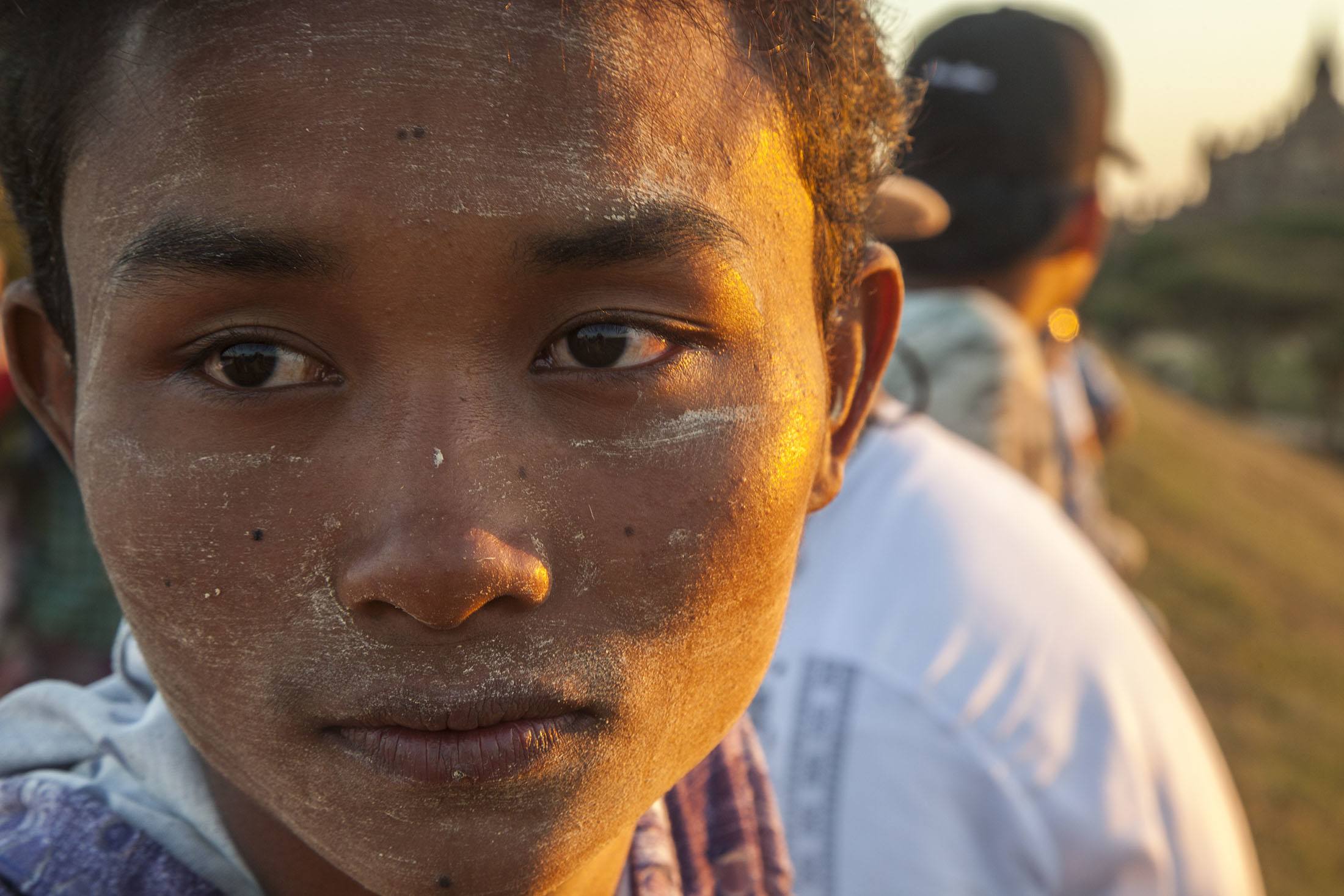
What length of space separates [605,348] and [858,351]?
1.84 ft

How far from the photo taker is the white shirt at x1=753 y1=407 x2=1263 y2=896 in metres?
2.38

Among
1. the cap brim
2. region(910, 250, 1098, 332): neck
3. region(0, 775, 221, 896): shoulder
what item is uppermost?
region(910, 250, 1098, 332): neck

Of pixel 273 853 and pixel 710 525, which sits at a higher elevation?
pixel 710 525

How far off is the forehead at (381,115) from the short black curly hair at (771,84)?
50 millimetres

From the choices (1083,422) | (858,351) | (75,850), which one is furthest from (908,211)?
(1083,422)

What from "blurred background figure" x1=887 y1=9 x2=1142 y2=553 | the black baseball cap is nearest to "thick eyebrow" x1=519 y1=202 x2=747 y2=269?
"blurred background figure" x1=887 y1=9 x2=1142 y2=553

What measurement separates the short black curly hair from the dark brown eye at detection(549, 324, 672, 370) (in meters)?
0.34

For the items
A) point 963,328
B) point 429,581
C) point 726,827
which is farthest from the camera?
point 963,328

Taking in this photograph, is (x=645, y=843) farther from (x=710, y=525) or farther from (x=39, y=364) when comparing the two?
(x=39, y=364)

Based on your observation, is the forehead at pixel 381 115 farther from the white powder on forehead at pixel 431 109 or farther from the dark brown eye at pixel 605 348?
the dark brown eye at pixel 605 348

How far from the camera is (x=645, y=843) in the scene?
5.86ft

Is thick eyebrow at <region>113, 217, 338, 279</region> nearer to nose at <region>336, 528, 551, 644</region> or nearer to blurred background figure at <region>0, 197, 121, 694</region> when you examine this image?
nose at <region>336, 528, 551, 644</region>

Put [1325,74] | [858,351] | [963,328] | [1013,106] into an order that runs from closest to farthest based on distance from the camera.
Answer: [858,351] → [963,328] → [1013,106] → [1325,74]

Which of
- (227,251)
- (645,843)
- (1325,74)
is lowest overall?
(645,843)
